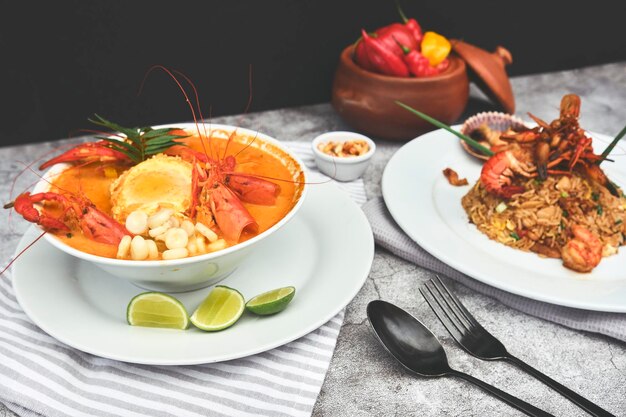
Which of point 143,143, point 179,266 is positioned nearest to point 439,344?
point 179,266

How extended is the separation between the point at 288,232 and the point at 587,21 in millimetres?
2926

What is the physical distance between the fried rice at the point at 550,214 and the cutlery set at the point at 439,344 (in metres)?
0.44

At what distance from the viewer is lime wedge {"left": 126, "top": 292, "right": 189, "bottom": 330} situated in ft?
4.89

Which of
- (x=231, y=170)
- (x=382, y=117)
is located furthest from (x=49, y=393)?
(x=382, y=117)

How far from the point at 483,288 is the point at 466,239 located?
0.23 meters

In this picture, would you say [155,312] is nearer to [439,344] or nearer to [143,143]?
[143,143]

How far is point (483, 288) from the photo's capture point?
1787 millimetres

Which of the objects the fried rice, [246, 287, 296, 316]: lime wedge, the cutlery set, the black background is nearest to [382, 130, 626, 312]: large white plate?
the fried rice

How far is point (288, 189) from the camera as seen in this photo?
1.84 meters

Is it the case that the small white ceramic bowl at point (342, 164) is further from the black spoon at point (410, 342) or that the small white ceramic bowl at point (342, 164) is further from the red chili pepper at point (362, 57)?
the black spoon at point (410, 342)

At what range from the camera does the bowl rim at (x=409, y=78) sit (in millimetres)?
2566

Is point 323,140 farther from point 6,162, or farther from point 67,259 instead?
point 6,162

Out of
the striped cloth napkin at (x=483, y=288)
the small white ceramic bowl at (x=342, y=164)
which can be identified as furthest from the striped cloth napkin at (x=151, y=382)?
the small white ceramic bowl at (x=342, y=164)

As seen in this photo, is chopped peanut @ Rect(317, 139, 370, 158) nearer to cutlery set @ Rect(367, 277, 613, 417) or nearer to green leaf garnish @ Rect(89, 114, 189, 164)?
green leaf garnish @ Rect(89, 114, 189, 164)
